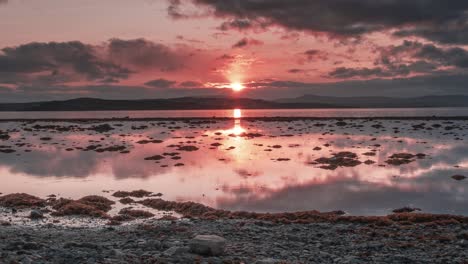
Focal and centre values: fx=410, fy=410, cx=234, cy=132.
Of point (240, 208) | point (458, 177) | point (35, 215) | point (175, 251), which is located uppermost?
point (175, 251)

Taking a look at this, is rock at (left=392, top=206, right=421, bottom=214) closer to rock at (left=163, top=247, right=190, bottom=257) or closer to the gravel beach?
the gravel beach

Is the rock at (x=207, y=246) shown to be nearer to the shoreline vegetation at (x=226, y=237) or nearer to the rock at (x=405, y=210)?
the shoreline vegetation at (x=226, y=237)

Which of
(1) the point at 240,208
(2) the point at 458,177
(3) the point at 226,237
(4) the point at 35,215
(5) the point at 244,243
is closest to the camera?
(5) the point at 244,243

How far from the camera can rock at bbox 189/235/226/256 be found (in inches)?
530

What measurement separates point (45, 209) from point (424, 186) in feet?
80.3

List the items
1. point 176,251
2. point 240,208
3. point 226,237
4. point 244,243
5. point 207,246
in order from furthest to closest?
point 240,208, point 226,237, point 244,243, point 207,246, point 176,251

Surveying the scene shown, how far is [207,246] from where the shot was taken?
13.6 m

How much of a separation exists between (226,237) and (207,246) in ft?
8.78

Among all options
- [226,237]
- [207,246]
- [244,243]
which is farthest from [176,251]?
[226,237]

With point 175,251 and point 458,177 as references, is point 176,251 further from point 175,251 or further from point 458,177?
point 458,177

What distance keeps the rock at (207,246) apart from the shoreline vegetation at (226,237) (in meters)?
0.03

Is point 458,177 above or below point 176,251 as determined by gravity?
below

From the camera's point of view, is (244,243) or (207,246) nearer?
(207,246)

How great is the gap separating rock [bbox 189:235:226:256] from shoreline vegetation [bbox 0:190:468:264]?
3 cm
